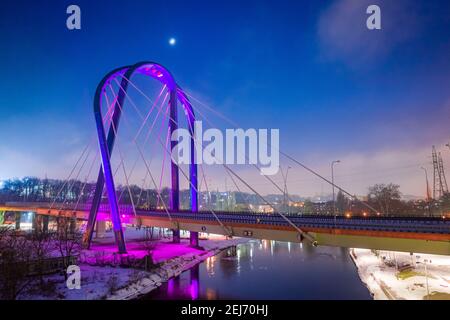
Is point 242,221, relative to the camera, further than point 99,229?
No

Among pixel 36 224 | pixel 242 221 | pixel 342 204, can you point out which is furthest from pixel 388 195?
pixel 36 224

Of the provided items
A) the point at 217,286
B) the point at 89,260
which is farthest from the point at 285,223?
the point at 89,260

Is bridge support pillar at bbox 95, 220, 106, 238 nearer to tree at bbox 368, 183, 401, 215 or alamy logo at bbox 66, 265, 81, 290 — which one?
alamy logo at bbox 66, 265, 81, 290

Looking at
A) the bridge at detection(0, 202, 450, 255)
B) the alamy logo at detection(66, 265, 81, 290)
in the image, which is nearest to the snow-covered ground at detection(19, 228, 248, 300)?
the alamy logo at detection(66, 265, 81, 290)

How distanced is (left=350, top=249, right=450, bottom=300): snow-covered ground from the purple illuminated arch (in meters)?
26.3

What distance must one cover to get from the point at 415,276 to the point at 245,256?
95.9 feet

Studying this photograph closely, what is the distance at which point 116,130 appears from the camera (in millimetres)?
48781

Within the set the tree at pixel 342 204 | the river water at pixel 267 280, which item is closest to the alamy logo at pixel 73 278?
the river water at pixel 267 280

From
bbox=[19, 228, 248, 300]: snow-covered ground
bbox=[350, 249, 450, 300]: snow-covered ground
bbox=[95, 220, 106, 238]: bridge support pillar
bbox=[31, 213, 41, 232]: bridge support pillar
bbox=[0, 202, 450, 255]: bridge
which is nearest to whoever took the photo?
bbox=[0, 202, 450, 255]: bridge

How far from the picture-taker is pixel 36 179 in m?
137

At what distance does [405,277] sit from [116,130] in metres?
45.6

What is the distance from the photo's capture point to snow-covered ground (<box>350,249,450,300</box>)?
31.4m

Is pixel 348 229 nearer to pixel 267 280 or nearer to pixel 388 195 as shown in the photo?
pixel 267 280

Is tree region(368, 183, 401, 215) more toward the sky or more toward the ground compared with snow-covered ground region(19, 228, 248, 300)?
more toward the sky
